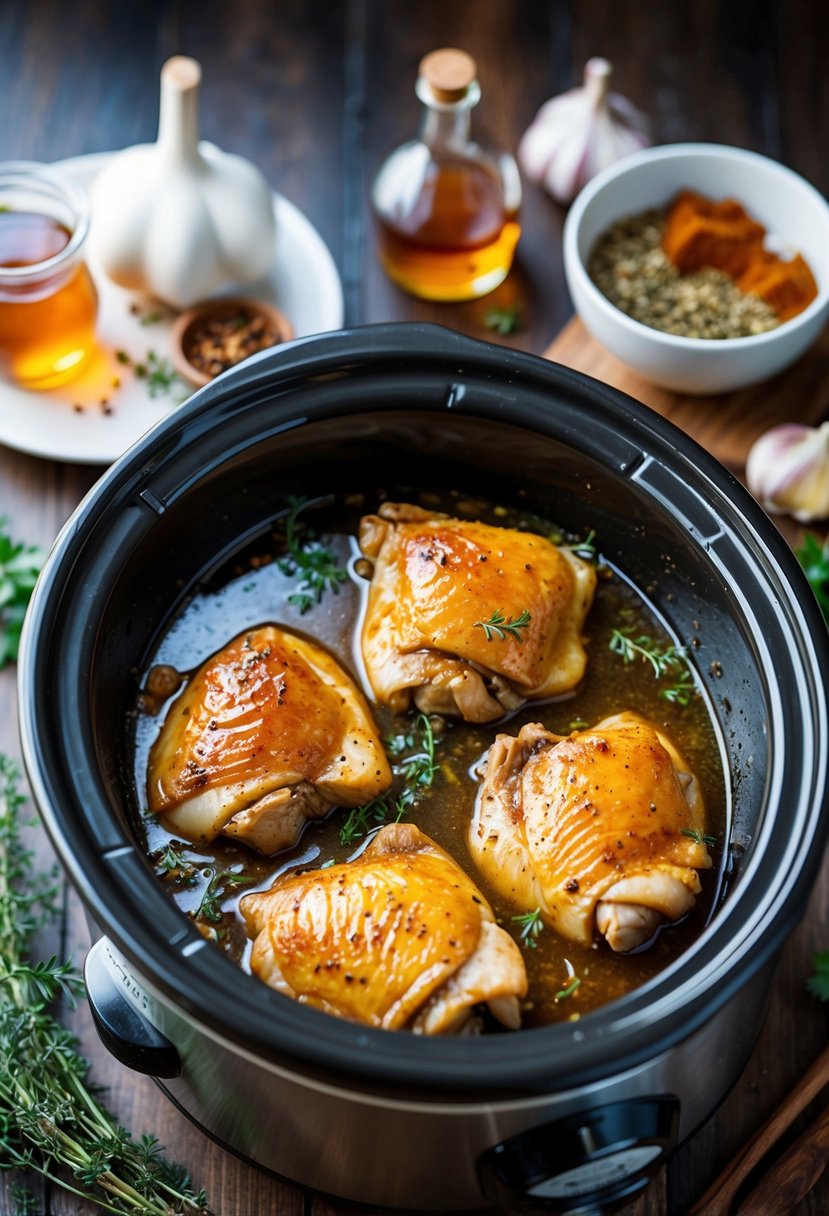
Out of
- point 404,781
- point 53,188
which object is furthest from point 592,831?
point 53,188

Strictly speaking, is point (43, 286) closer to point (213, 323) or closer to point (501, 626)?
point (213, 323)

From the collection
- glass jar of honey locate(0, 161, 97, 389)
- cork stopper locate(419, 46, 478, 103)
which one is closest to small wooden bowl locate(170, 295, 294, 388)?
glass jar of honey locate(0, 161, 97, 389)

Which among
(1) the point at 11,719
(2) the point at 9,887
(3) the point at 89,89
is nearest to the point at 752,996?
(2) the point at 9,887

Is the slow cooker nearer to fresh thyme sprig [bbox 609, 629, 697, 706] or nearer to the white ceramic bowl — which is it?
fresh thyme sprig [bbox 609, 629, 697, 706]

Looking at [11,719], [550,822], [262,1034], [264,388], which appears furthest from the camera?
[11,719]

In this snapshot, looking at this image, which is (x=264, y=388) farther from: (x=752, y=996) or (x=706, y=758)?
(x=752, y=996)

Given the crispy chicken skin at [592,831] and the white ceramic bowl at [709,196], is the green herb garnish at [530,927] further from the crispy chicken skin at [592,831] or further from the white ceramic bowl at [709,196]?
the white ceramic bowl at [709,196]
